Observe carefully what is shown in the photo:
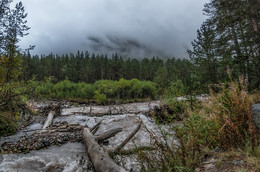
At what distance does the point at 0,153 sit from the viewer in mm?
4398

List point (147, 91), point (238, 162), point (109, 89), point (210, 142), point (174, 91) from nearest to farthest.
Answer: point (238, 162) < point (210, 142) < point (174, 91) < point (109, 89) < point (147, 91)

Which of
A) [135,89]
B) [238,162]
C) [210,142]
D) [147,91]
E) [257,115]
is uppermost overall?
[135,89]

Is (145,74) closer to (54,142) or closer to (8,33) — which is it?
(8,33)

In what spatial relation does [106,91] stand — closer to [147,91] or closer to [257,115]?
[147,91]

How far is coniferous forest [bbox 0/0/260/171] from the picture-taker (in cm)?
258

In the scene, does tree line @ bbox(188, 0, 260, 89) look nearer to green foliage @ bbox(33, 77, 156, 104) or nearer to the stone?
the stone

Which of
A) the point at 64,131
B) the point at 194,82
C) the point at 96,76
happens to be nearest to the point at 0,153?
the point at 64,131

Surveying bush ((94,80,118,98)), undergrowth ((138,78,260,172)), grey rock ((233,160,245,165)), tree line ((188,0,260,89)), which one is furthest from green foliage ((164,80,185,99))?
bush ((94,80,118,98))

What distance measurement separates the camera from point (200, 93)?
9414 millimetres

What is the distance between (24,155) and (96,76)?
2619 inches

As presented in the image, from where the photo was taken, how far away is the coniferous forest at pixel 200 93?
2.58 meters

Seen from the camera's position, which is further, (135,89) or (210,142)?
(135,89)

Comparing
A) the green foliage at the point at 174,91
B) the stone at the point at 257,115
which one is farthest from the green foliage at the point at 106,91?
the stone at the point at 257,115

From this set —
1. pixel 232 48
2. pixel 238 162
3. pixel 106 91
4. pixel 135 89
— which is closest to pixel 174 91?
pixel 232 48
